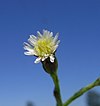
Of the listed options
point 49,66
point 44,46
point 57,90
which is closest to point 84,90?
point 57,90

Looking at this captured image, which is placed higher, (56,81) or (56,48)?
(56,48)

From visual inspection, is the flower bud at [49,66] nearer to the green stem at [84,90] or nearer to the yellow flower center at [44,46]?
the yellow flower center at [44,46]

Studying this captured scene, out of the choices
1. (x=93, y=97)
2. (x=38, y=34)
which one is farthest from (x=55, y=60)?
(x=93, y=97)

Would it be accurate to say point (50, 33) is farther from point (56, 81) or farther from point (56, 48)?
point (56, 81)

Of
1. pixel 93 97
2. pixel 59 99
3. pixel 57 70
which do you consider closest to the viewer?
pixel 59 99

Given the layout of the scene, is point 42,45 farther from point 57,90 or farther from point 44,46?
point 57,90

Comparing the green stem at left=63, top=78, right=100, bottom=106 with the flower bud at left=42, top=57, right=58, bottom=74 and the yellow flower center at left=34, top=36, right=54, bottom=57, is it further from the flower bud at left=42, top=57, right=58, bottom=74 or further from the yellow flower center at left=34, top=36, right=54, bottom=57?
the yellow flower center at left=34, top=36, right=54, bottom=57

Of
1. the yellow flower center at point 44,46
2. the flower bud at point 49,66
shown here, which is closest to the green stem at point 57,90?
the flower bud at point 49,66
